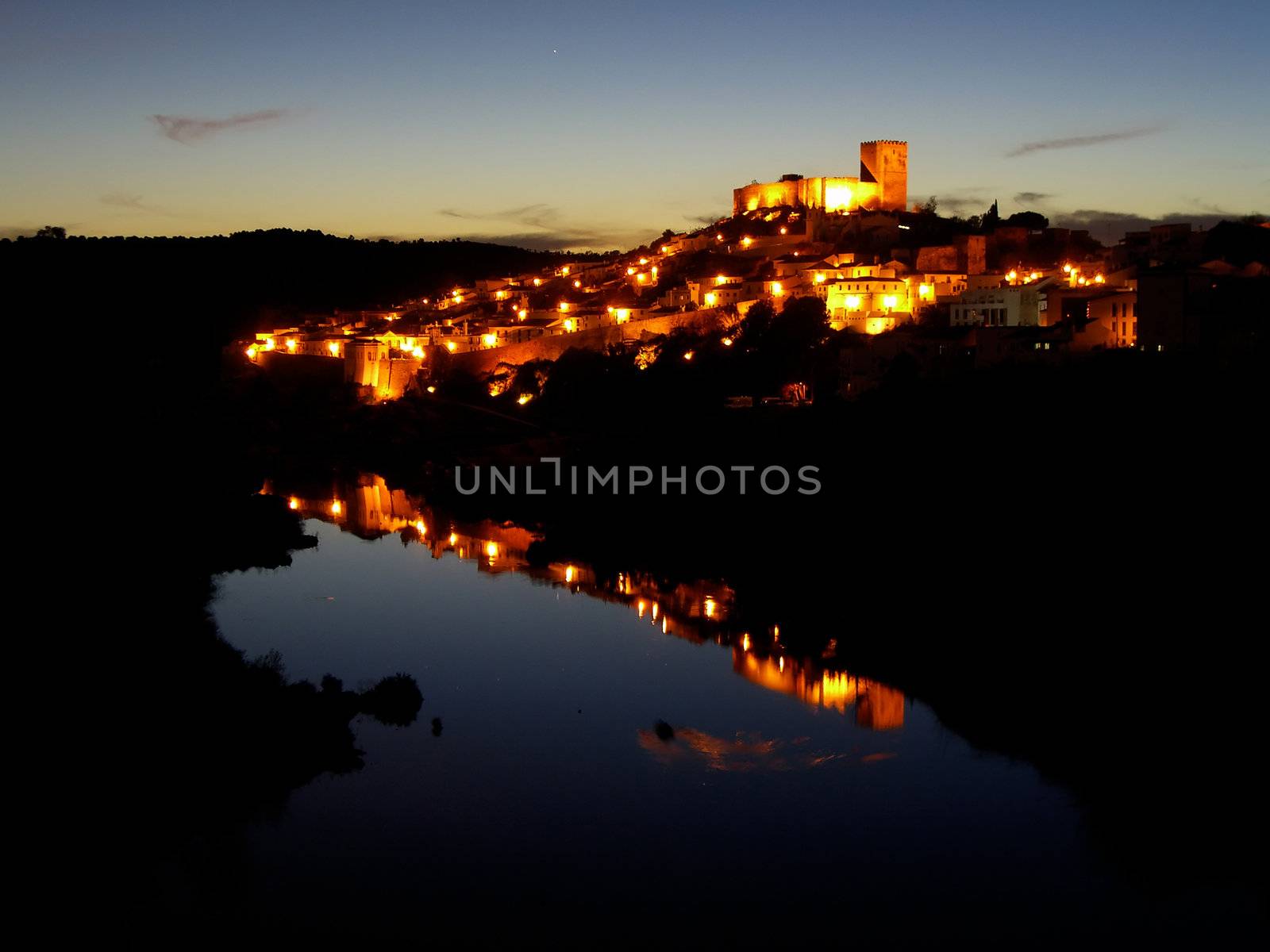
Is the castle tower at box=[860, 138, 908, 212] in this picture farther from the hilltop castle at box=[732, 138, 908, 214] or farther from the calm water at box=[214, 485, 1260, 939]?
the calm water at box=[214, 485, 1260, 939]

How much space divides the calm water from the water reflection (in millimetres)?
56

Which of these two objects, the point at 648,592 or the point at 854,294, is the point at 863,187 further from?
the point at 648,592

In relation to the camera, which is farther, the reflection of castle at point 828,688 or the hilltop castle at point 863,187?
the hilltop castle at point 863,187

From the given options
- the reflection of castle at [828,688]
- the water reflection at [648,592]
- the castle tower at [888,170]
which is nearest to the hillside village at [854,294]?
the castle tower at [888,170]

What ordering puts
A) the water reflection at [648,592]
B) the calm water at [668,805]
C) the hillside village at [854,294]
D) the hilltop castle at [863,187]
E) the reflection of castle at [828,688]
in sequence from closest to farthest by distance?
the calm water at [668,805] → the reflection of castle at [828,688] → the water reflection at [648,592] → the hillside village at [854,294] → the hilltop castle at [863,187]

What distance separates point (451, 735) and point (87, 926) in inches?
133

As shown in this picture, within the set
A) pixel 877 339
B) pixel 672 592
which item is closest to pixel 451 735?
pixel 672 592

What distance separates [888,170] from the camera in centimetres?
3922

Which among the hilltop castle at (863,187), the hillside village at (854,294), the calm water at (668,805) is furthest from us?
the hilltop castle at (863,187)

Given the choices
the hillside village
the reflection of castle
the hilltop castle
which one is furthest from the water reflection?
the hilltop castle

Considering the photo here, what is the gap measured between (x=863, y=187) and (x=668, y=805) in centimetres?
Answer: 3276

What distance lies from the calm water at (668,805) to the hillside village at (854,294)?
9.50 metres

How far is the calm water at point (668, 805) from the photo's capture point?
732 cm

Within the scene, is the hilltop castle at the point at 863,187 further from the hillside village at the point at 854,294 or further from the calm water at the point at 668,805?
the calm water at the point at 668,805
